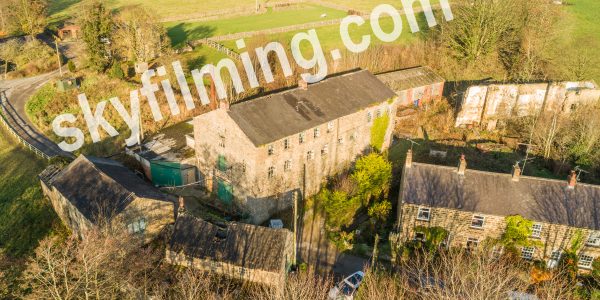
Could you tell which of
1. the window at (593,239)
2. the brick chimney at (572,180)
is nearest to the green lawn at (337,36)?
the brick chimney at (572,180)

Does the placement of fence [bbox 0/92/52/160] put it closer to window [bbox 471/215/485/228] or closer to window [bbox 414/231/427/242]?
window [bbox 414/231/427/242]

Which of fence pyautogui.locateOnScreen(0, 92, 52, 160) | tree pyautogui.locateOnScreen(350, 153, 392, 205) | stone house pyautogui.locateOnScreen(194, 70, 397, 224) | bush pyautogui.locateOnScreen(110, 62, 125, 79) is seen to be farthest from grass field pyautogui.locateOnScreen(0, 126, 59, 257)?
tree pyautogui.locateOnScreen(350, 153, 392, 205)

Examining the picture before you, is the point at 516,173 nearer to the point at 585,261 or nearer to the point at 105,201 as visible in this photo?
the point at 585,261

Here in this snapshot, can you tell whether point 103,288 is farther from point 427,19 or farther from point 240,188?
point 427,19

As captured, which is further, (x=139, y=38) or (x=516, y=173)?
(x=139, y=38)

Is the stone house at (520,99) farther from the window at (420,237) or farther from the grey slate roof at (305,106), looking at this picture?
the window at (420,237)

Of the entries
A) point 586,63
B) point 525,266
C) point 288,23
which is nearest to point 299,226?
point 525,266

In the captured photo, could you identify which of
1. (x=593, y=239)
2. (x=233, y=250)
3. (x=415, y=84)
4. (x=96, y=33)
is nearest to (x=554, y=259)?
(x=593, y=239)
